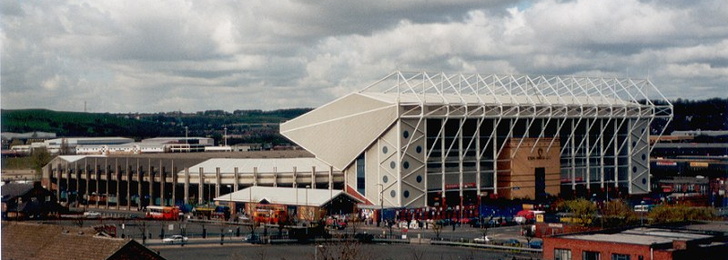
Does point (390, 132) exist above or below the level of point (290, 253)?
above

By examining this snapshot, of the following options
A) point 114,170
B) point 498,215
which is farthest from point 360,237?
point 114,170

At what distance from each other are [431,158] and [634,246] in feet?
130

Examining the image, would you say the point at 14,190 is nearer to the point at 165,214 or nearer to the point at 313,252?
the point at 165,214

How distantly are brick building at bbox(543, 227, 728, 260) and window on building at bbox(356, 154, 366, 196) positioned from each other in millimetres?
35510

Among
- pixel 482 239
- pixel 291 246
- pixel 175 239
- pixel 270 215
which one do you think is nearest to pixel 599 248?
pixel 482 239

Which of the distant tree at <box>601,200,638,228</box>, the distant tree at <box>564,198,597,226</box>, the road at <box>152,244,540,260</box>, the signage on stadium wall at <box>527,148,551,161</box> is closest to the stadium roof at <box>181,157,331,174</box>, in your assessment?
the signage on stadium wall at <box>527,148,551,161</box>

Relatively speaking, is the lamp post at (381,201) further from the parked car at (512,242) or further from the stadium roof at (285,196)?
the parked car at (512,242)

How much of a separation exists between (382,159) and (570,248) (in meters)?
35.5

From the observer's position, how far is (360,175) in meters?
76.4

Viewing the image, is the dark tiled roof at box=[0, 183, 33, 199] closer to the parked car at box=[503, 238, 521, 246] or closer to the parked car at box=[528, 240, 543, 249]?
the parked car at box=[503, 238, 521, 246]

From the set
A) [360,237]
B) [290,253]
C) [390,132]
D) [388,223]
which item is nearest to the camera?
[290,253]

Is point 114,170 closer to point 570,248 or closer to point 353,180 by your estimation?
point 353,180

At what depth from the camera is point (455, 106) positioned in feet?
247

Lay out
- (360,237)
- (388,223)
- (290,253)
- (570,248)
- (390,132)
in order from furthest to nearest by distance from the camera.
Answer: (390,132) < (388,223) < (360,237) < (290,253) < (570,248)
